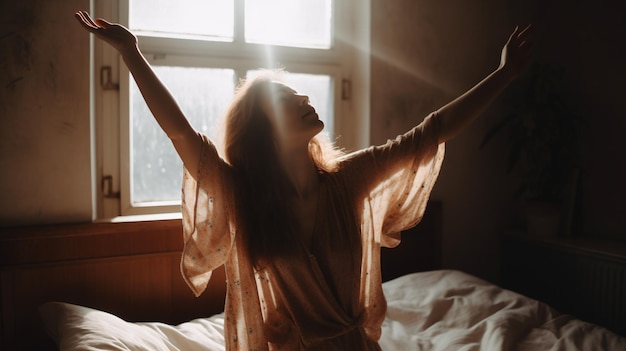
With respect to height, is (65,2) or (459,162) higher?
(65,2)

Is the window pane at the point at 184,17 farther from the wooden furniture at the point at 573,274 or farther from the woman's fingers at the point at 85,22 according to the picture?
the wooden furniture at the point at 573,274

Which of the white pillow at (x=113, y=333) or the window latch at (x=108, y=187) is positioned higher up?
the window latch at (x=108, y=187)

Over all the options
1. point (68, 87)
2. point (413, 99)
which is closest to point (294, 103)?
point (68, 87)

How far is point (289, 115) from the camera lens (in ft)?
Answer: 3.92

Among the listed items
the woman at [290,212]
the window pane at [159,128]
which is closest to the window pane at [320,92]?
the window pane at [159,128]

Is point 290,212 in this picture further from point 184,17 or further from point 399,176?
point 184,17

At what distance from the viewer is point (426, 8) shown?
7.30ft

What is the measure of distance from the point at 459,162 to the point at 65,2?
1.83 m

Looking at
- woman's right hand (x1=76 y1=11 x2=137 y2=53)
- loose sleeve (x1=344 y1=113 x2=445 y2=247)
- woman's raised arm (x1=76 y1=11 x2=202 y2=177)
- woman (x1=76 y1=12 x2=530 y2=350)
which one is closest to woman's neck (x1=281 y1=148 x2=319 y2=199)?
woman (x1=76 y1=12 x2=530 y2=350)

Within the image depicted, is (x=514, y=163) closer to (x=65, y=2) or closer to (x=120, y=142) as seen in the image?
(x=120, y=142)

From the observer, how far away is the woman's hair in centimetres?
115

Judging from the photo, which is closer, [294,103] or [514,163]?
[294,103]

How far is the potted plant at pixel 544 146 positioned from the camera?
2.25 metres

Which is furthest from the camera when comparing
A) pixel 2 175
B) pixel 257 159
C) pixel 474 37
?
pixel 474 37
